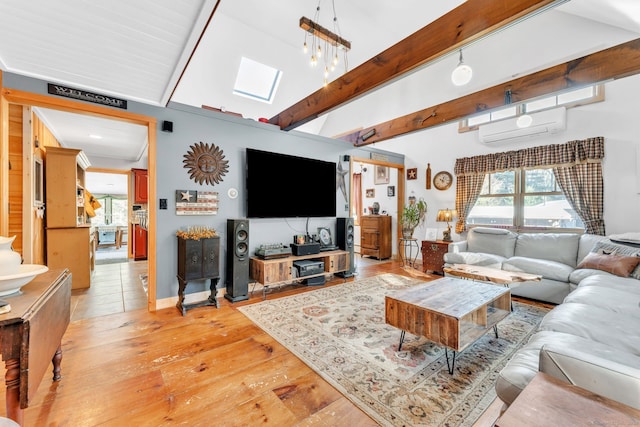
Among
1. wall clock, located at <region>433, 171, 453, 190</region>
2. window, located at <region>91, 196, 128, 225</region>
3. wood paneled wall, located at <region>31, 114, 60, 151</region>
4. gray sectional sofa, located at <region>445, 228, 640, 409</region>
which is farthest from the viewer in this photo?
window, located at <region>91, 196, 128, 225</region>

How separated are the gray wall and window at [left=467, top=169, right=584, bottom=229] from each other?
316cm

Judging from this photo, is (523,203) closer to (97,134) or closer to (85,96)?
(85,96)

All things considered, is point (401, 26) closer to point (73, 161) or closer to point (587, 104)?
point (587, 104)

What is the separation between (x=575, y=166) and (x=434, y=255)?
2.36m

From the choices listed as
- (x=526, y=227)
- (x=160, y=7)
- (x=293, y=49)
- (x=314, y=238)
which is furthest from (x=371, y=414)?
(x=293, y=49)

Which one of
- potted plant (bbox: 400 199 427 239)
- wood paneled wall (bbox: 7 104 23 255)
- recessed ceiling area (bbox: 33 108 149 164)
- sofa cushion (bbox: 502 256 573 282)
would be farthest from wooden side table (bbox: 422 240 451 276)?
wood paneled wall (bbox: 7 104 23 255)

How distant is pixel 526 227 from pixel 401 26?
12.5 feet

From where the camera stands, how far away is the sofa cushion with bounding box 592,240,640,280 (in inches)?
107

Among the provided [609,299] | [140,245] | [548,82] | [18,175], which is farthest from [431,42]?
[140,245]

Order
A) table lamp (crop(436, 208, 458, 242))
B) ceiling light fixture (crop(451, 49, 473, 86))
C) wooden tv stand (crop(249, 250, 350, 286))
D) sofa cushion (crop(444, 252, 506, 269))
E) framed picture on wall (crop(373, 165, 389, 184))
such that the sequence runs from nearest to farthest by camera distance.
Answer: ceiling light fixture (crop(451, 49, 473, 86)) → wooden tv stand (crop(249, 250, 350, 286)) → sofa cushion (crop(444, 252, 506, 269)) → table lamp (crop(436, 208, 458, 242)) → framed picture on wall (crop(373, 165, 389, 184))

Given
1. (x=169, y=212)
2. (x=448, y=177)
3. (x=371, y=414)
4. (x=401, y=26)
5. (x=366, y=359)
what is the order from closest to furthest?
(x=371, y=414)
(x=366, y=359)
(x=169, y=212)
(x=401, y=26)
(x=448, y=177)

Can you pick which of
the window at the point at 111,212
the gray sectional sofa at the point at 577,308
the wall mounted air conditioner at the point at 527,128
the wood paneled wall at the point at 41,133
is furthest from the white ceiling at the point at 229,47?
the window at the point at 111,212

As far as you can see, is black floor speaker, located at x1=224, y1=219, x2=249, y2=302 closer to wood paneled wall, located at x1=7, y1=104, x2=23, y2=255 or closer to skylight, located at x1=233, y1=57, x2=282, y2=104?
wood paneled wall, located at x1=7, y1=104, x2=23, y2=255

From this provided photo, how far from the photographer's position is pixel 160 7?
1.56 metres
